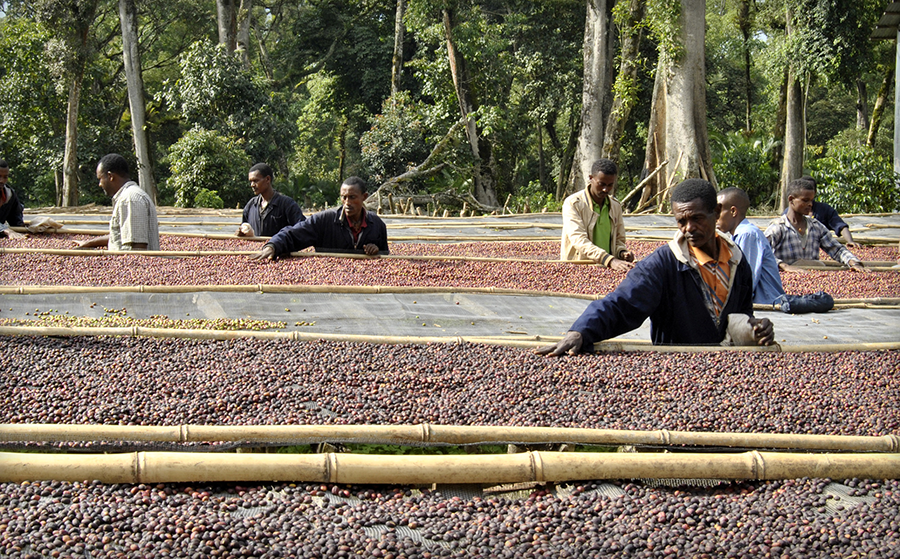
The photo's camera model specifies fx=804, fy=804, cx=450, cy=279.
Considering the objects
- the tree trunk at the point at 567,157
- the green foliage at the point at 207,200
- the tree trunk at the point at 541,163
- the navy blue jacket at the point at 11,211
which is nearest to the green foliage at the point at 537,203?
the tree trunk at the point at 567,157

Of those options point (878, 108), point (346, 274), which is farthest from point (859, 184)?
point (346, 274)

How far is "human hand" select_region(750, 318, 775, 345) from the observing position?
324 centimetres

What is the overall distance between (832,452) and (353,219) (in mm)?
3565

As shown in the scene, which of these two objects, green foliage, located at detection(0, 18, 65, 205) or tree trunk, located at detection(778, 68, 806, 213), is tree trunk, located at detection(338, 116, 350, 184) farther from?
tree trunk, located at detection(778, 68, 806, 213)

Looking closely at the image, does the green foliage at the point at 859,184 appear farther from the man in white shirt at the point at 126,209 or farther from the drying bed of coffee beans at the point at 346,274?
the man in white shirt at the point at 126,209

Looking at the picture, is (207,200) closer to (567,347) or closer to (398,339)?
(398,339)

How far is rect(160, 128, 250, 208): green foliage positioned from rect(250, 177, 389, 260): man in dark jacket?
9201 mm

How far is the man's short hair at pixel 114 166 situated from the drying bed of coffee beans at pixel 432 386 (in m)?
1.98

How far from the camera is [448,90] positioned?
53.3 feet

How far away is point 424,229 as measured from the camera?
8961mm

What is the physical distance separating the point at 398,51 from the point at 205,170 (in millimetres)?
5524

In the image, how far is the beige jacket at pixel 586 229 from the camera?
521 centimetres

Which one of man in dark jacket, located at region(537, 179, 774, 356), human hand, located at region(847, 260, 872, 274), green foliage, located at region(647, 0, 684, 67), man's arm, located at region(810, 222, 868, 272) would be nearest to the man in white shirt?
man in dark jacket, located at region(537, 179, 774, 356)

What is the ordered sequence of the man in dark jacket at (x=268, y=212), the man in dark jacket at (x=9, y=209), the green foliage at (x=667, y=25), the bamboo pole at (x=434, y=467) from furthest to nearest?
1. the green foliage at (x=667, y=25)
2. the man in dark jacket at (x=9, y=209)
3. the man in dark jacket at (x=268, y=212)
4. the bamboo pole at (x=434, y=467)
